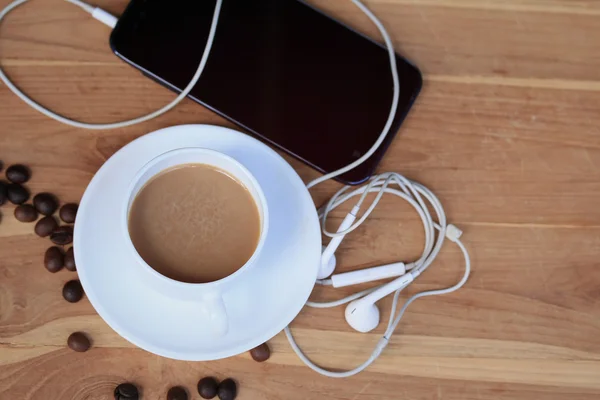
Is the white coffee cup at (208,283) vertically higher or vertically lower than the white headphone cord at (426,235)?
higher

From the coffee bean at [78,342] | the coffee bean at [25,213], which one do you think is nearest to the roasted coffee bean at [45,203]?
the coffee bean at [25,213]

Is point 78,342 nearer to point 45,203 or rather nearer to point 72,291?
point 72,291

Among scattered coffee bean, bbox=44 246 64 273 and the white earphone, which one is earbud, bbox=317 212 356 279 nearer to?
the white earphone

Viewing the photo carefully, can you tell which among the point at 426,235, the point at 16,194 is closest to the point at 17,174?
the point at 16,194

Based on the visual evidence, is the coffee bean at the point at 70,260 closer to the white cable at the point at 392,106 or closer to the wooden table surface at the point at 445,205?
the wooden table surface at the point at 445,205

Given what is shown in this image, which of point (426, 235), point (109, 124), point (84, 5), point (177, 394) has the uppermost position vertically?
point (84, 5)

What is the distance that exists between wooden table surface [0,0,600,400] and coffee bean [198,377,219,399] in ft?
0.05

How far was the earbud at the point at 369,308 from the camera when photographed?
2.33ft

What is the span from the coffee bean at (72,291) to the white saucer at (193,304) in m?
0.07

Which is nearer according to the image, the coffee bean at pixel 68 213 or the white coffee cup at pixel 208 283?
the white coffee cup at pixel 208 283

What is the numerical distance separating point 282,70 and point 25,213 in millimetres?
339

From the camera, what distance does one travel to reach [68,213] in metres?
0.71

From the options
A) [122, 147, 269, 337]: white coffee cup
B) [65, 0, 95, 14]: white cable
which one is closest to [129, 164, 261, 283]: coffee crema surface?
[122, 147, 269, 337]: white coffee cup

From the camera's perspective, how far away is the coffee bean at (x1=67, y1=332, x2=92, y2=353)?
0.70m
